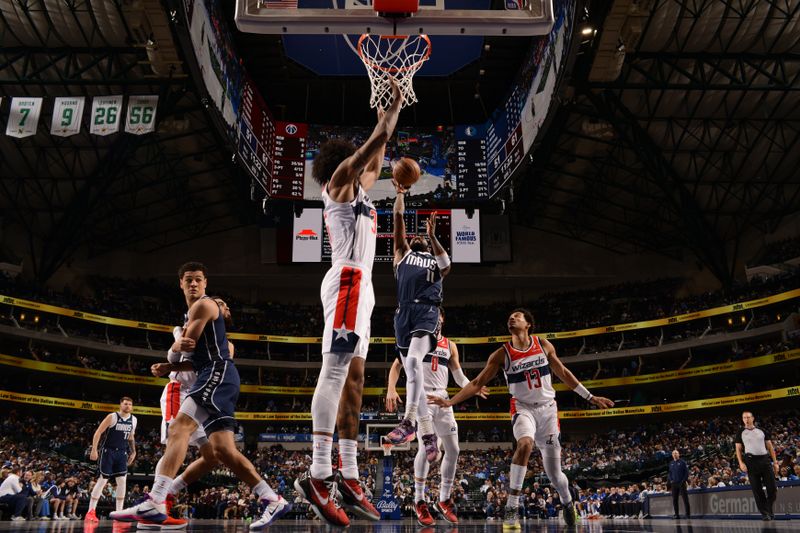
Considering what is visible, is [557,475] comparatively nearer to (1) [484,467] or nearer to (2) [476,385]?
(2) [476,385]

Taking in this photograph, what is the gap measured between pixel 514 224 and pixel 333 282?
116 feet

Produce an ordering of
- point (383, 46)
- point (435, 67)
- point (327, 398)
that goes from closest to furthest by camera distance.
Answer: point (327, 398), point (383, 46), point (435, 67)

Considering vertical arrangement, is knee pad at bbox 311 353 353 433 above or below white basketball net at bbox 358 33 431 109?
below

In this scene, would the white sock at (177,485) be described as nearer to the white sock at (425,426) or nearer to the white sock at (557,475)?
the white sock at (425,426)

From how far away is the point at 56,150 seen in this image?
28.0 meters

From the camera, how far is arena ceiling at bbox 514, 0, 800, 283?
2059 cm

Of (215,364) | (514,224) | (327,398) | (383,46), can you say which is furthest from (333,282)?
(514,224)

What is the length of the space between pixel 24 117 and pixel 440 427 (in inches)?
644

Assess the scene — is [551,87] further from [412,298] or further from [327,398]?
[327,398]

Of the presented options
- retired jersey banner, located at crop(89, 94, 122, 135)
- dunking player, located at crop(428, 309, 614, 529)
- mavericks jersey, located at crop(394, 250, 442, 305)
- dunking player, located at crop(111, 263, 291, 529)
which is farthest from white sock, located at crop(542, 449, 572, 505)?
retired jersey banner, located at crop(89, 94, 122, 135)

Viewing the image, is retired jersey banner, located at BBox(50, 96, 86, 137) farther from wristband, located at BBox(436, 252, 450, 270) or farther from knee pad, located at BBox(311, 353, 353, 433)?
knee pad, located at BBox(311, 353, 353, 433)

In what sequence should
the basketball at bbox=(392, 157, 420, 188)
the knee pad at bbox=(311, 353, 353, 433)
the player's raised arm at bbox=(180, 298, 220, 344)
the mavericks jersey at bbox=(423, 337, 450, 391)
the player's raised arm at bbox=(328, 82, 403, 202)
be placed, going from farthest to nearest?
the mavericks jersey at bbox=(423, 337, 450, 391) < the basketball at bbox=(392, 157, 420, 188) < the player's raised arm at bbox=(180, 298, 220, 344) < the player's raised arm at bbox=(328, 82, 403, 202) < the knee pad at bbox=(311, 353, 353, 433)

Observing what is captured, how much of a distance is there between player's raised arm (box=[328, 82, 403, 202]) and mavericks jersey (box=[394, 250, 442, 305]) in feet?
9.23

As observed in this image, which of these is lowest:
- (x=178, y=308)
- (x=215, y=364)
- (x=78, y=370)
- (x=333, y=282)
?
(x=215, y=364)
